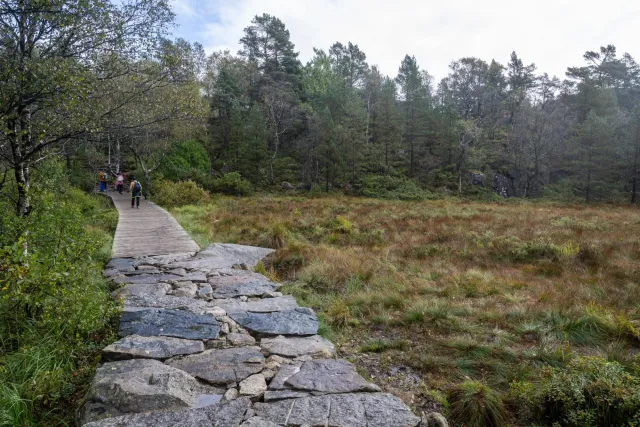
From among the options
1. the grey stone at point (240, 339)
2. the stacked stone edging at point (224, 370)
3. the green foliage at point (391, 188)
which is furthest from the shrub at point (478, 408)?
the green foliage at point (391, 188)

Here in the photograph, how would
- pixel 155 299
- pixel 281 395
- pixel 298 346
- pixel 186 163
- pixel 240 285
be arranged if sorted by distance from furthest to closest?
pixel 186 163
pixel 240 285
pixel 155 299
pixel 298 346
pixel 281 395

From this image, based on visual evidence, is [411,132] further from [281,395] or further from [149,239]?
[281,395]

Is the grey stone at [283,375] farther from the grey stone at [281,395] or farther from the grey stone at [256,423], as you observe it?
the grey stone at [256,423]

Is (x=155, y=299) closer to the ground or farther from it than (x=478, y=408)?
farther from it

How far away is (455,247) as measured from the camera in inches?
380

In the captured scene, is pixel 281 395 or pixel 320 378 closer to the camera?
pixel 281 395

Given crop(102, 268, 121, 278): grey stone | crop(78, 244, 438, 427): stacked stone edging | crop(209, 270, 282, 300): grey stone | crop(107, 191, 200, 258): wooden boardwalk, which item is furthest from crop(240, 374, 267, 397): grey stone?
crop(107, 191, 200, 258): wooden boardwalk

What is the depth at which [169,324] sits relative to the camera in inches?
145

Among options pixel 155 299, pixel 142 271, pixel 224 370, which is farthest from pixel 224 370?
pixel 142 271

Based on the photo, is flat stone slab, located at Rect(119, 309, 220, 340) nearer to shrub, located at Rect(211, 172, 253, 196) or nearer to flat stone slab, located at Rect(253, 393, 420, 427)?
flat stone slab, located at Rect(253, 393, 420, 427)

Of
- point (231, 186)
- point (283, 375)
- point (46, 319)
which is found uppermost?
point (231, 186)

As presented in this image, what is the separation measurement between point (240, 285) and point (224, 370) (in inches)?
87.4

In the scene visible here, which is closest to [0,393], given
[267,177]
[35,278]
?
[35,278]

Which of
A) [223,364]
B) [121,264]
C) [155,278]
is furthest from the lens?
[121,264]
